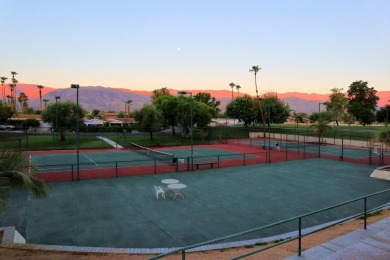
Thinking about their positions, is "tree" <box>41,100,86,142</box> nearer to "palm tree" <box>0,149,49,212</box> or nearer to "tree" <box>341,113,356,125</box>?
"palm tree" <box>0,149,49,212</box>

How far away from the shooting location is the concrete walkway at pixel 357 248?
7395mm

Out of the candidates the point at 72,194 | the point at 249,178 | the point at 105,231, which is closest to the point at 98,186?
the point at 72,194

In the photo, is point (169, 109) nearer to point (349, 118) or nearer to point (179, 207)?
point (179, 207)

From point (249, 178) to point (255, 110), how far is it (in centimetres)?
5782

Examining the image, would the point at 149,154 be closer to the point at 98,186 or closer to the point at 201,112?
the point at 98,186

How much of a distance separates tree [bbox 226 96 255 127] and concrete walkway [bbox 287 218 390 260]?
232 feet

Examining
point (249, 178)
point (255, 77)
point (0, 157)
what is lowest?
point (249, 178)

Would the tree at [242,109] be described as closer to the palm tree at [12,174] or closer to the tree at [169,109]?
the tree at [169,109]

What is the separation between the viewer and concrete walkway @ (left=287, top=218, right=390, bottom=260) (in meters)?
7.39

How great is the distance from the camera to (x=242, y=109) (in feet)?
260

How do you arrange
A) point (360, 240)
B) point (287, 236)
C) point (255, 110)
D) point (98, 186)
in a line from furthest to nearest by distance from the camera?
point (255, 110) < point (98, 186) < point (287, 236) < point (360, 240)

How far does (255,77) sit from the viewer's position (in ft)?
263

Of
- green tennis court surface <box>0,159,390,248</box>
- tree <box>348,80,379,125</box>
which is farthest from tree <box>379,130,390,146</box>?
tree <box>348,80,379,125</box>

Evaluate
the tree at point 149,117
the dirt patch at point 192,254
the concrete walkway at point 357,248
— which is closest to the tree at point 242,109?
the tree at point 149,117
